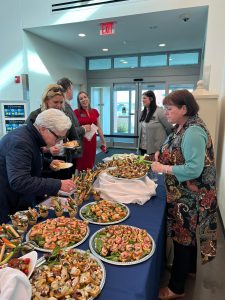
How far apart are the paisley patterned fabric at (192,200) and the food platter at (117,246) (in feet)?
1.42

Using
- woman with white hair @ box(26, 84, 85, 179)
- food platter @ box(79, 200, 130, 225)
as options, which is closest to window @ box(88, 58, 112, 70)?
woman with white hair @ box(26, 84, 85, 179)

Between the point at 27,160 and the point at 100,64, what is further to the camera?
the point at 100,64

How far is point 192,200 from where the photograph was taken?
54.7 inches

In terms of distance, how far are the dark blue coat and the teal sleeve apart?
735 mm

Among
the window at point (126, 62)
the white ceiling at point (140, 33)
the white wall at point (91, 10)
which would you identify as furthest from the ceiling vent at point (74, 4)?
the window at point (126, 62)

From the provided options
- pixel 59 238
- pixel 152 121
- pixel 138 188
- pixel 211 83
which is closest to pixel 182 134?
pixel 138 188

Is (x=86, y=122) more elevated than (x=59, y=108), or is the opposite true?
(x=59, y=108)

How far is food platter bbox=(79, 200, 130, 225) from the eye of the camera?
48.1 inches

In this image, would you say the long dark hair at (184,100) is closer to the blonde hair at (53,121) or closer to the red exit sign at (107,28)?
the blonde hair at (53,121)

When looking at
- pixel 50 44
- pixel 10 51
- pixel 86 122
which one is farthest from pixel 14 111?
pixel 50 44

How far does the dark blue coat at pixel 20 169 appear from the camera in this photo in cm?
121

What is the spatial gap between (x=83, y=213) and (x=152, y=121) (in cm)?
209

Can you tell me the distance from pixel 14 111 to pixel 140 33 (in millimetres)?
2827

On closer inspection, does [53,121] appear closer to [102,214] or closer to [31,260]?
[102,214]
